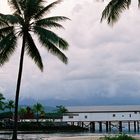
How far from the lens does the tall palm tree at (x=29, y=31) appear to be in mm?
37438

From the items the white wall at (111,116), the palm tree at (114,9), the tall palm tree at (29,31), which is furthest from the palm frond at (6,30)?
the white wall at (111,116)

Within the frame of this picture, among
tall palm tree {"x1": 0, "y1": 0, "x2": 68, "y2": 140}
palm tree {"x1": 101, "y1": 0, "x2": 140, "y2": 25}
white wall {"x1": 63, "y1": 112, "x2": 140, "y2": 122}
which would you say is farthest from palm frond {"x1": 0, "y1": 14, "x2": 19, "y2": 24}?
white wall {"x1": 63, "y1": 112, "x2": 140, "y2": 122}

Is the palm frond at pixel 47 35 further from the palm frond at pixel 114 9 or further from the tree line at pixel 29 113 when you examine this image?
the tree line at pixel 29 113

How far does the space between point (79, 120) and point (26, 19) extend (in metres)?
60.2

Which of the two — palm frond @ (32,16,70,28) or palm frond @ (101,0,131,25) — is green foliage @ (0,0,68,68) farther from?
palm frond @ (101,0,131,25)

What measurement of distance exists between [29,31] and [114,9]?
10355 mm

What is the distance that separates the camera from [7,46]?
37156mm

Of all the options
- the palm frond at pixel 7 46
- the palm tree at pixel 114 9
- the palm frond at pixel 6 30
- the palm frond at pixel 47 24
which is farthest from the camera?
the palm frond at pixel 47 24

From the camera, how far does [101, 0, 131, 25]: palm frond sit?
29.9 metres

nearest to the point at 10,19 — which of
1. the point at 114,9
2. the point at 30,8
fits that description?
the point at 30,8

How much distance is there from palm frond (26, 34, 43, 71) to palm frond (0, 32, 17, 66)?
1559 mm

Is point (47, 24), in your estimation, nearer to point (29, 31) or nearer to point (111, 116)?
point (29, 31)

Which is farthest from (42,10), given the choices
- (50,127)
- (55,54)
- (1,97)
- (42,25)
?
(1,97)

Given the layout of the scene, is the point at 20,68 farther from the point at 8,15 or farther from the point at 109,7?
the point at 109,7
